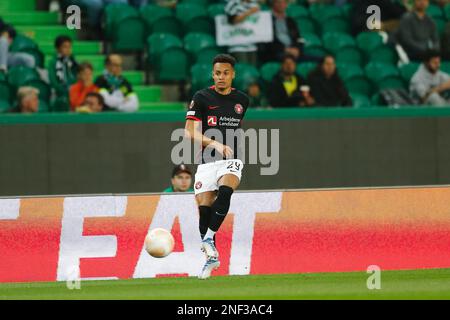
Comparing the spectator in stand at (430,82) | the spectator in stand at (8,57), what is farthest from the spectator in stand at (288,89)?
the spectator in stand at (8,57)

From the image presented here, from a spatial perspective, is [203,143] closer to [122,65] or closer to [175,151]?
[175,151]

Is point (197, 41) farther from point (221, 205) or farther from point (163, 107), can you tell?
point (221, 205)

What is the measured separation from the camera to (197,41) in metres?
17.7

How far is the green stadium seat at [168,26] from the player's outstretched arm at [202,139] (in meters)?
6.84

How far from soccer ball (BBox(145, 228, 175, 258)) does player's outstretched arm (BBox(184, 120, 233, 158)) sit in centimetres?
95

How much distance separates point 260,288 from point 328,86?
636 cm

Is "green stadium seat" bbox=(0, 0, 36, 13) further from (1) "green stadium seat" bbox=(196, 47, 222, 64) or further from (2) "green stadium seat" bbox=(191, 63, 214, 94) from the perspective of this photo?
(2) "green stadium seat" bbox=(191, 63, 214, 94)

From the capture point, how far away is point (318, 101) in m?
16.4

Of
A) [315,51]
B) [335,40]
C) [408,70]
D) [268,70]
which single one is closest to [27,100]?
[268,70]

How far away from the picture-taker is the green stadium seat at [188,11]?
18.3 m

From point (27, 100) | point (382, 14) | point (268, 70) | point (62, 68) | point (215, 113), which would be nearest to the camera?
point (215, 113)

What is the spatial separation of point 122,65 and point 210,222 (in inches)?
272

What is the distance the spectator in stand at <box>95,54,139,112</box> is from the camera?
15742 mm
